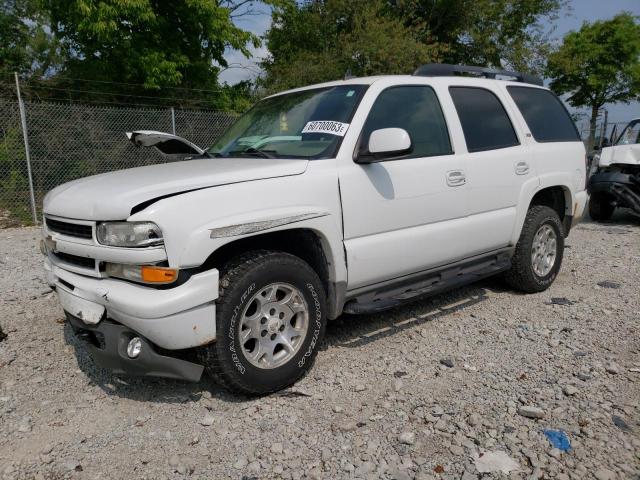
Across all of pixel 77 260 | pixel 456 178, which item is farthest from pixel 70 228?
pixel 456 178

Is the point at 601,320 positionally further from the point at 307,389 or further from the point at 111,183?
the point at 111,183

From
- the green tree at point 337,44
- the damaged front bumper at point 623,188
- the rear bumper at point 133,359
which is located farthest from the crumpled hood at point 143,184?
the green tree at point 337,44

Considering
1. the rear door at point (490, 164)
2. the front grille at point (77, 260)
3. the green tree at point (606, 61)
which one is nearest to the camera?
the front grille at point (77, 260)

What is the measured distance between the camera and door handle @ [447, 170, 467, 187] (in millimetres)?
3742

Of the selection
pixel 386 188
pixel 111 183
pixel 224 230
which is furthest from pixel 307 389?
pixel 111 183

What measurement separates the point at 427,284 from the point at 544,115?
237 centimetres

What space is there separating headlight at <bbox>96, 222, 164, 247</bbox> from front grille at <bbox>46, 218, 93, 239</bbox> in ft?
0.60

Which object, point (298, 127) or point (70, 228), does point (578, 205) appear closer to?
point (298, 127)

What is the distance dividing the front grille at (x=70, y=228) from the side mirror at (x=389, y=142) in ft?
5.59

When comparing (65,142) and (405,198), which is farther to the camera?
(65,142)

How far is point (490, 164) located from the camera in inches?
161

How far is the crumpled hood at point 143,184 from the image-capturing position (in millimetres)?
2539

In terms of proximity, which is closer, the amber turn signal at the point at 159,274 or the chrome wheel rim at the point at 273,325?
the amber turn signal at the point at 159,274

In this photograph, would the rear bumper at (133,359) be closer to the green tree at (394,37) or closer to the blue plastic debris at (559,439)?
the blue plastic debris at (559,439)
